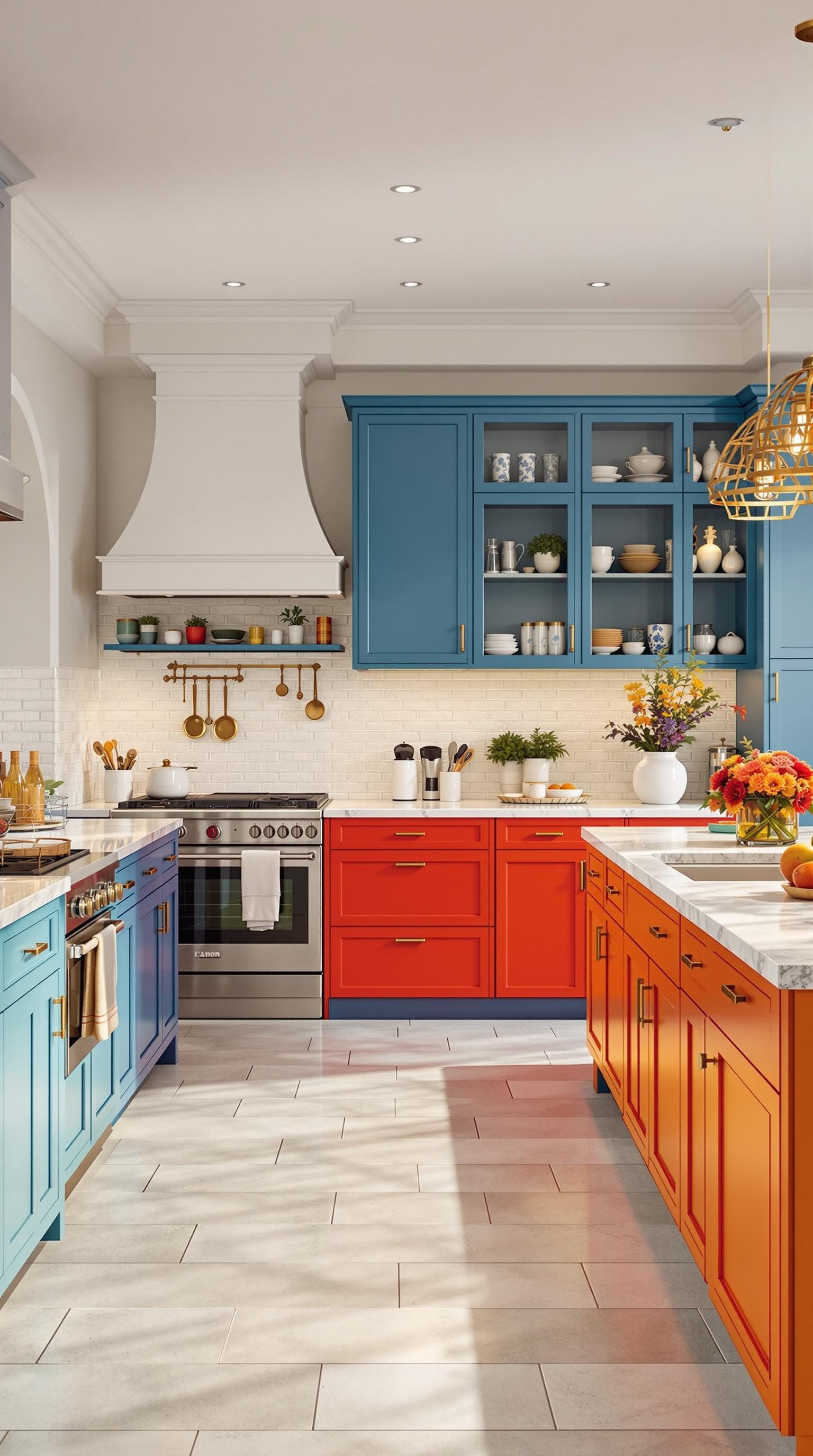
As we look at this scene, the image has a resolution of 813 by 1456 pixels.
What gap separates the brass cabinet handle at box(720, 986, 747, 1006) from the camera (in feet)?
7.91

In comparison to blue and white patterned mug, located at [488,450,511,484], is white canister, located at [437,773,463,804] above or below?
below

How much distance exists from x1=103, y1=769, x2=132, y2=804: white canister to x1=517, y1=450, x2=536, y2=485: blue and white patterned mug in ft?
8.11

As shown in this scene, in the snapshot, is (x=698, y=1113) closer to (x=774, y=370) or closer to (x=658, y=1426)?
(x=658, y=1426)

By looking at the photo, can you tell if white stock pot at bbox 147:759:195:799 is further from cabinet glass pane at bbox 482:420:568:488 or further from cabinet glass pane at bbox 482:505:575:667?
cabinet glass pane at bbox 482:420:568:488

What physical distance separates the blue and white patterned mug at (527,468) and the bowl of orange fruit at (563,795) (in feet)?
5.09

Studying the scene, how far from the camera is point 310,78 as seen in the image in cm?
375

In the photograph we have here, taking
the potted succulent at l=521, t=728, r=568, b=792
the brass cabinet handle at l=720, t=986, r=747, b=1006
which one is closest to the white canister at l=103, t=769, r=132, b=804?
the potted succulent at l=521, t=728, r=568, b=792

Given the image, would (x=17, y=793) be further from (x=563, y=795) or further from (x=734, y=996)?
(x=734, y=996)

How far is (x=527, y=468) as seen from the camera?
6.19 meters

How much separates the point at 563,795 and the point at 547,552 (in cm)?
124

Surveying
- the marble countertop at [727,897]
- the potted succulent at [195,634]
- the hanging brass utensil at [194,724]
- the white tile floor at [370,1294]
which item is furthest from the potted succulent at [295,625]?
the white tile floor at [370,1294]

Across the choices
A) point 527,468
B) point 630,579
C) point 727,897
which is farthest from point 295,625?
point 727,897

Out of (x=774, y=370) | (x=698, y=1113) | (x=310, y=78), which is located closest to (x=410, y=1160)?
(x=698, y=1113)

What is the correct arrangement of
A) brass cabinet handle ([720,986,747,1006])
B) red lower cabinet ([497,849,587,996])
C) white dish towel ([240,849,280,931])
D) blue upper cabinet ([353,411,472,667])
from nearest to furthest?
brass cabinet handle ([720,986,747,1006])
white dish towel ([240,849,280,931])
red lower cabinet ([497,849,587,996])
blue upper cabinet ([353,411,472,667])
